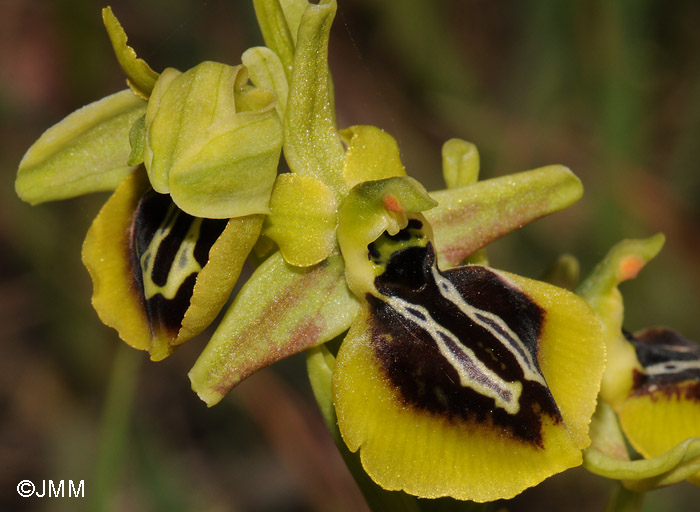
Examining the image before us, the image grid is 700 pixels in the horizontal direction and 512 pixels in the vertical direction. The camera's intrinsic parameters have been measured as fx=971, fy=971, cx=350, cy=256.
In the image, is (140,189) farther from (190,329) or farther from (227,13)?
(227,13)

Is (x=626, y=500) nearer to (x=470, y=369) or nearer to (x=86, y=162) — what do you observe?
(x=470, y=369)

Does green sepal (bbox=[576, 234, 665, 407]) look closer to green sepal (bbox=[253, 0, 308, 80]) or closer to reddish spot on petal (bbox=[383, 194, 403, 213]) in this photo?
reddish spot on petal (bbox=[383, 194, 403, 213])

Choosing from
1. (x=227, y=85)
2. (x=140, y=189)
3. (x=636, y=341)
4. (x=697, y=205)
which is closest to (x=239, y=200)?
(x=227, y=85)

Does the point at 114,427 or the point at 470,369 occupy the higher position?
the point at 470,369

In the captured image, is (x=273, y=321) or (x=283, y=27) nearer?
(x=273, y=321)

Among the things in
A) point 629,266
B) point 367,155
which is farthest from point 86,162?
point 629,266

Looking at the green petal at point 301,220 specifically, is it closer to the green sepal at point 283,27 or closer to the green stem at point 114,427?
the green sepal at point 283,27
